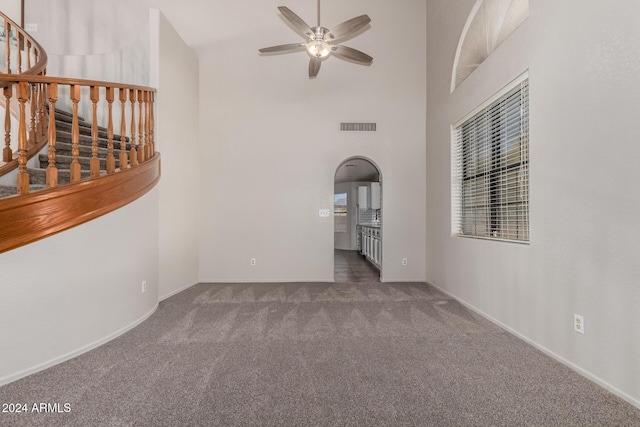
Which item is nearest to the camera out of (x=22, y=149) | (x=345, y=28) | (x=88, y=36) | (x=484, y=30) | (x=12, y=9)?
(x=22, y=149)

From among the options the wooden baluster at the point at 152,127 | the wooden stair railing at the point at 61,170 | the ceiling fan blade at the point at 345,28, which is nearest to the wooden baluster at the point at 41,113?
the wooden stair railing at the point at 61,170

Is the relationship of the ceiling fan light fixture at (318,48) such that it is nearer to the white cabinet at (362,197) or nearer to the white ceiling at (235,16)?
the white ceiling at (235,16)

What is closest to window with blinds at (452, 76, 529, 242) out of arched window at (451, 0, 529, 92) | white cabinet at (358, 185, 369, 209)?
arched window at (451, 0, 529, 92)

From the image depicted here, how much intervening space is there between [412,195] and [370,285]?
1721mm

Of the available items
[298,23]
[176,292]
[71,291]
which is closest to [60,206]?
[71,291]

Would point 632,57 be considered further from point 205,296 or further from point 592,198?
point 205,296

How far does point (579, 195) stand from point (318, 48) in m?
2.77

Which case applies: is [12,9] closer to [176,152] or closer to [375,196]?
[176,152]

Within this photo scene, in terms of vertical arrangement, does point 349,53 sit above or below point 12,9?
below

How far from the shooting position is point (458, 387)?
1895 millimetres

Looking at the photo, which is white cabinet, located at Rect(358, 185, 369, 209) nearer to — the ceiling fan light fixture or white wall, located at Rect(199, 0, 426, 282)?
white wall, located at Rect(199, 0, 426, 282)

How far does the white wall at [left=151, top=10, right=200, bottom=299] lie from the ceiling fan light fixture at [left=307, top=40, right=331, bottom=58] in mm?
2119

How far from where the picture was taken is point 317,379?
1982 millimetres

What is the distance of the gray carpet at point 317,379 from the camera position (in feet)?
5.33
